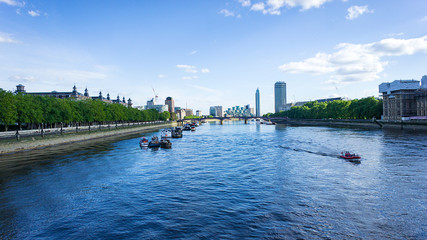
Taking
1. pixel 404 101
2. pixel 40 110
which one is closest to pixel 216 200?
pixel 40 110

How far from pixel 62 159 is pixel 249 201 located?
4247 cm

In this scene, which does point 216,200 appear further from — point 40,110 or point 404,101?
point 404,101

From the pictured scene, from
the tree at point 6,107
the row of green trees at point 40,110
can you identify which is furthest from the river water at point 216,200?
the row of green trees at point 40,110

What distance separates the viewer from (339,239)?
1908 centimetres

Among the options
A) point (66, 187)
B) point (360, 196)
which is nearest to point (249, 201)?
point (360, 196)

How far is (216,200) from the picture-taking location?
90.4 feet

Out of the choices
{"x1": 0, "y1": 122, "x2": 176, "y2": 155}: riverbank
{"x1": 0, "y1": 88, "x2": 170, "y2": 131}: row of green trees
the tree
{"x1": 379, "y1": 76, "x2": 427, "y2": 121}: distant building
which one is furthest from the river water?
{"x1": 379, "y1": 76, "x2": 427, "y2": 121}: distant building

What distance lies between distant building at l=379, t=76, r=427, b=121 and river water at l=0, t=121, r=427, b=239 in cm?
11656

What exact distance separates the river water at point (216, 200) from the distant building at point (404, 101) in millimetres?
116557

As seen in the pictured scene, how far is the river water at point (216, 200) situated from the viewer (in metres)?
20.7

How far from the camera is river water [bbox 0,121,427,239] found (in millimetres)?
20734

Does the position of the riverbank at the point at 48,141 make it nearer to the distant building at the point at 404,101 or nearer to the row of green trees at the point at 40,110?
the row of green trees at the point at 40,110

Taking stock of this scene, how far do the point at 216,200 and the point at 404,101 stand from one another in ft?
515

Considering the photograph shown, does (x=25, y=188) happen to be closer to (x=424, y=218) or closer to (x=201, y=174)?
(x=201, y=174)
